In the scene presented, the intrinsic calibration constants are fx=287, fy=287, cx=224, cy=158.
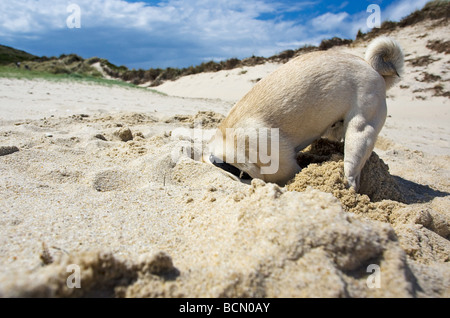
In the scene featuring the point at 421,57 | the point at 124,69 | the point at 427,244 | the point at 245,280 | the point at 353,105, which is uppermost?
the point at 124,69

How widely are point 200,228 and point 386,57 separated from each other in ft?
8.06

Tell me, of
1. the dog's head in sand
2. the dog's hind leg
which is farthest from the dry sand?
the dog's head in sand

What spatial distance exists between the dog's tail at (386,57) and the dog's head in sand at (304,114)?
130 millimetres

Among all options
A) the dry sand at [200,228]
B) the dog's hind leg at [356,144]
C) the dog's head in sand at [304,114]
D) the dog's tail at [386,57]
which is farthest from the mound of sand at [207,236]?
the dog's tail at [386,57]

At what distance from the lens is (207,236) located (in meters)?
1.51

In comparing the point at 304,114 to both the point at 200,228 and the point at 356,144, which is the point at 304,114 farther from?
the point at 200,228

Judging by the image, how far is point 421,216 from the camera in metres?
1.96

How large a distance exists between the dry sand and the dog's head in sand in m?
0.24

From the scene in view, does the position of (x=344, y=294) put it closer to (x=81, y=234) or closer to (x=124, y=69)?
(x=81, y=234)

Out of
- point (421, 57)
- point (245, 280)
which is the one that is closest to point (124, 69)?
point (421, 57)

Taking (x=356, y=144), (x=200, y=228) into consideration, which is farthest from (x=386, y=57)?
(x=200, y=228)

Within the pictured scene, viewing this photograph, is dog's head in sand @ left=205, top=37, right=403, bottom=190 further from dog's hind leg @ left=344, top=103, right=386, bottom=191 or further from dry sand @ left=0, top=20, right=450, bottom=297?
dry sand @ left=0, top=20, right=450, bottom=297

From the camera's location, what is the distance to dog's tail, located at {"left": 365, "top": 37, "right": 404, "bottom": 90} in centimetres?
271
